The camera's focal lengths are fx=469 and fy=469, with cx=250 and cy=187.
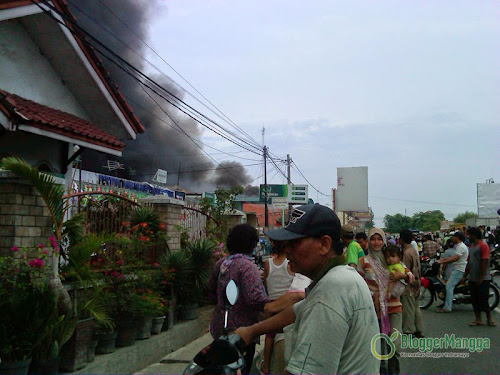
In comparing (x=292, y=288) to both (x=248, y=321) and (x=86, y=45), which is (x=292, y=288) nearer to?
(x=248, y=321)

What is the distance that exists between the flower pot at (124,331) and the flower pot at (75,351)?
0.86 m

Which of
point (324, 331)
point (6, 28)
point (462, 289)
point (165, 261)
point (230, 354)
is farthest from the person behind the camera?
point (462, 289)

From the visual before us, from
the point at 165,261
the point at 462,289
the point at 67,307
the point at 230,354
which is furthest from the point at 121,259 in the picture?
the point at 462,289

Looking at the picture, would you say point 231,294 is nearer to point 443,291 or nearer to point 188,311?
point 188,311

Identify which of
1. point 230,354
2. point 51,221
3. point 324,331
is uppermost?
point 51,221

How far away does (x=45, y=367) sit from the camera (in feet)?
13.7

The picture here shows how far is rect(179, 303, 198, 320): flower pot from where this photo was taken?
24.3 feet

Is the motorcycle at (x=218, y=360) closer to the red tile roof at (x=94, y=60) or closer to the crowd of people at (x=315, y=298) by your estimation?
the crowd of people at (x=315, y=298)

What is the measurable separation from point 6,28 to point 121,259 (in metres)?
4.61

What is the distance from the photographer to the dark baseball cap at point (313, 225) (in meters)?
1.88

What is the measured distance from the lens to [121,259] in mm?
6141

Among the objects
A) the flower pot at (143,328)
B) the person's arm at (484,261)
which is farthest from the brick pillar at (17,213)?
the person's arm at (484,261)

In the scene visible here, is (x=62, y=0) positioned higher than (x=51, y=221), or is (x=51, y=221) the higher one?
(x=62, y=0)

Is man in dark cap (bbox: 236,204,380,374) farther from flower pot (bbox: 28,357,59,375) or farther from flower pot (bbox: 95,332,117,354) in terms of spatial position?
flower pot (bbox: 95,332,117,354)
